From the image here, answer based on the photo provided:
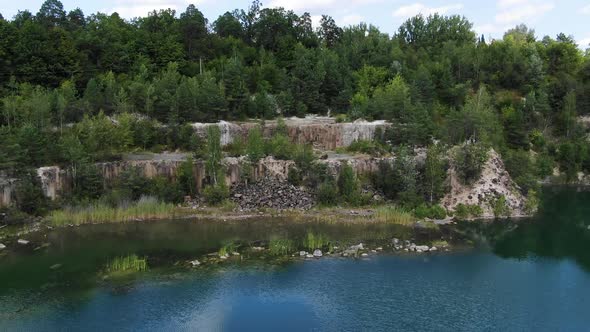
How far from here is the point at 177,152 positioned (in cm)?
6122

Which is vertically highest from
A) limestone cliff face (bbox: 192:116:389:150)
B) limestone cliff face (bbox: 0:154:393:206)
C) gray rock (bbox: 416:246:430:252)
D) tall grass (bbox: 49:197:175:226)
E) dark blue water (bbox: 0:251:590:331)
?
limestone cliff face (bbox: 192:116:389:150)

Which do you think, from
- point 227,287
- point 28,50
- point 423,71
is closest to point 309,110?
point 423,71

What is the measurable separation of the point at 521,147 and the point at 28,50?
62.3 m

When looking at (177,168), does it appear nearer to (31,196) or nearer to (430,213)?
(31,196)

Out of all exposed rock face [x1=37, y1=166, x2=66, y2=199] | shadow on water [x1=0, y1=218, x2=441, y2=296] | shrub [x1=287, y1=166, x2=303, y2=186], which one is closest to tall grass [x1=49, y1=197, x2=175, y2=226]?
shadow on water [x1=0, y1=218, x2=441, y2=296]

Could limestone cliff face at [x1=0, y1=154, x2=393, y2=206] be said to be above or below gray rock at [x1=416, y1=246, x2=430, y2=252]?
above

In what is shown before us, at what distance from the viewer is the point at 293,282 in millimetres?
37844

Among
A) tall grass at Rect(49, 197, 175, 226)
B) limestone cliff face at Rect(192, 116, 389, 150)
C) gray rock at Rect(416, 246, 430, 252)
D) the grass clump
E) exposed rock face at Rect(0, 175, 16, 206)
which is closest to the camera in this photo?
the grass clump

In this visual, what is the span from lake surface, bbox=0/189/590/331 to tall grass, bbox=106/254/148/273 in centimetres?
77

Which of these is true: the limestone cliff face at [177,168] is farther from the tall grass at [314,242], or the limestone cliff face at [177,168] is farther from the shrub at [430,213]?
the tall grass at [314,242]

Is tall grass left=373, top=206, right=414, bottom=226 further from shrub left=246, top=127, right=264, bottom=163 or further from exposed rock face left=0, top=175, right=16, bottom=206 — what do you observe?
exposed rock face left=0, top=175, right=16, bottom=206

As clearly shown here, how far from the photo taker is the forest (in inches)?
2276

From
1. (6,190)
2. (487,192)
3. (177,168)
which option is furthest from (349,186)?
(6,190)

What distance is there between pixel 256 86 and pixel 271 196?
2540 centimetres
